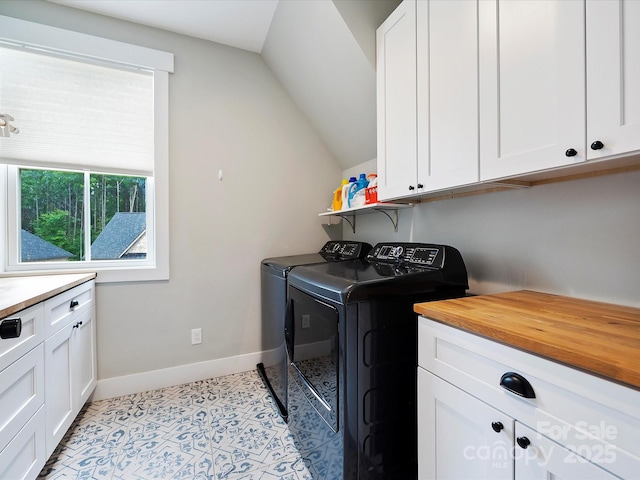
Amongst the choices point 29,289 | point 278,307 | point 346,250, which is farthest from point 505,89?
point 29,289

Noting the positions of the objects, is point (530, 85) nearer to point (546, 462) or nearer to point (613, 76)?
point (613, 76)

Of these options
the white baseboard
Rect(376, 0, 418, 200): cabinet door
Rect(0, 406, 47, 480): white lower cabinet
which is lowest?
the white baseboard

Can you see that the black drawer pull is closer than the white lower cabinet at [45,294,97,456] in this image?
Yes

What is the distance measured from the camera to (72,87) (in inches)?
77.8

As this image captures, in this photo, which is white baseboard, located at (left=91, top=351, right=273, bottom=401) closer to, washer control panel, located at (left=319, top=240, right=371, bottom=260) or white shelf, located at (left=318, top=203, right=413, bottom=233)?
washer control panel, located at (left=319, top=240, right=371, bottom=260)

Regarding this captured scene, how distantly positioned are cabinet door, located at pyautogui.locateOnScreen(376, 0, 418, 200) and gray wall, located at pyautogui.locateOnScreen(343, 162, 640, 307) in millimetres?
351

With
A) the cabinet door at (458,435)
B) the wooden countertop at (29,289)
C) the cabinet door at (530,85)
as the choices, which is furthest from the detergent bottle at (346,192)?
the wooden countertop at (29,289)

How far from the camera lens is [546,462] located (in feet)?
2.16

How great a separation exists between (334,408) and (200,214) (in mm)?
1749

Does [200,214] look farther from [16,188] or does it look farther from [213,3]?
[213,3]

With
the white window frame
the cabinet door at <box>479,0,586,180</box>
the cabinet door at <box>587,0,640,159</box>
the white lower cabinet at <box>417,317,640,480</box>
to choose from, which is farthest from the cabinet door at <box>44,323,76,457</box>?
the cabinet door at <box>587,0,640,159</box>

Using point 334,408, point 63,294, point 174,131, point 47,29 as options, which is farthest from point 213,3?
point 334,408

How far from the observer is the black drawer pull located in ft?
3.24

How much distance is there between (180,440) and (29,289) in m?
1.08
